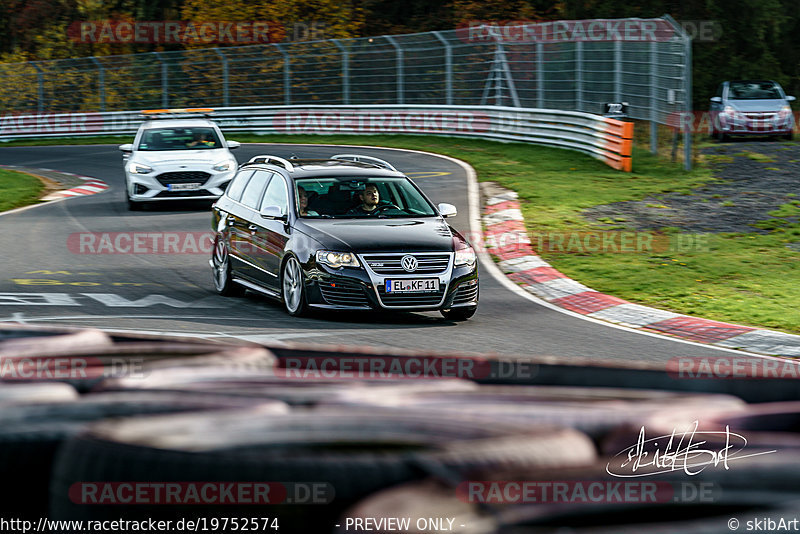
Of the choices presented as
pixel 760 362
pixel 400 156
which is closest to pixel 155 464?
pixel 760 362

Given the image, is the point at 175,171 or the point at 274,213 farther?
the point at 175,171

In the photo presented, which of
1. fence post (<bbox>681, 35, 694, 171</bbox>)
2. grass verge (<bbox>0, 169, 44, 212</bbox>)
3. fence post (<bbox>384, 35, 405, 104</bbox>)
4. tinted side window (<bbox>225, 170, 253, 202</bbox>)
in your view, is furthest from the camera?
fence post (<bbox>384, 35, 405, 104</bbox>)

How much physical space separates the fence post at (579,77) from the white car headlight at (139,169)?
518 inches

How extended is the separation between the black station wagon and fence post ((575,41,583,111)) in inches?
676

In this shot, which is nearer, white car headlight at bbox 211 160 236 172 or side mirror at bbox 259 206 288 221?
side mirror at bbox 259 206 288 221

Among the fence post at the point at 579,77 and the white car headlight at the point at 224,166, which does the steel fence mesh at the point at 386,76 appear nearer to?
the fence post at the point at 579,77

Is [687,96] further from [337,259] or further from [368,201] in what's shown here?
[337,259]

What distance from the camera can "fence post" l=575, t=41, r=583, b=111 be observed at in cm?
2902

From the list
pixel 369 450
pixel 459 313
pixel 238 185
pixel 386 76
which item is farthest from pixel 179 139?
pixel 369 450

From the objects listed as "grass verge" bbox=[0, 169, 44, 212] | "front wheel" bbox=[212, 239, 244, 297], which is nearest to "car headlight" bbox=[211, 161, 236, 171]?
"grass verge" bbox=[0, 169, 44, 212]

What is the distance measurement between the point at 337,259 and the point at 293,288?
0.70 m

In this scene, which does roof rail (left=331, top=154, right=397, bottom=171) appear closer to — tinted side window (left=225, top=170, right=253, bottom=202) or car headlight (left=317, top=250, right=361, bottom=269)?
tinted side window (left=225, top=170, right=253, bottom=202)

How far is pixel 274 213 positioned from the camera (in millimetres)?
11469

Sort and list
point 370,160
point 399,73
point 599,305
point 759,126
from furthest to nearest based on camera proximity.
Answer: point 399,73 → point 759,126 → point 370,160 → point 599,305
